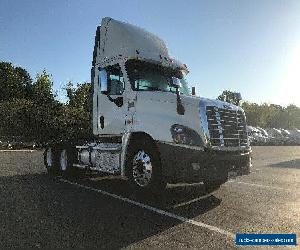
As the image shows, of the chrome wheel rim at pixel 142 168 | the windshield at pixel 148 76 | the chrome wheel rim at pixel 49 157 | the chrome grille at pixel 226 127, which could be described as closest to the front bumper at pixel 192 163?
the chrome grille at pixel 226 127

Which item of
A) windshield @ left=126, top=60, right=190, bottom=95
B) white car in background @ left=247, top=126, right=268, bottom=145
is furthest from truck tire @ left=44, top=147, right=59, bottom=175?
white car in background @ left=247, top=126, right=268, bottom=145

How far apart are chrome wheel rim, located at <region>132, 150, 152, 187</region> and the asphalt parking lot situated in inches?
13.7

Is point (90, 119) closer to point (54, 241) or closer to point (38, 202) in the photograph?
point (38, 202)

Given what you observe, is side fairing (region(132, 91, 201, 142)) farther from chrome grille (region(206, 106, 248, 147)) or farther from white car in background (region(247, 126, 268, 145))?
white car in background (region(247, 126, 268, 145))

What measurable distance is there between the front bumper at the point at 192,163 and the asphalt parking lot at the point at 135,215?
0.57 m

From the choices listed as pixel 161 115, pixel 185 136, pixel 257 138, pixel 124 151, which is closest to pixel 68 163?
pixel 124 151

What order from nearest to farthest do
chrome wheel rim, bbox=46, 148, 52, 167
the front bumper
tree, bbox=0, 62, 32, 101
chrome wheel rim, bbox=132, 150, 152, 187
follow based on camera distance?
the front bumper → chrome wheel rim, bbox=132, 150, 152, 187 → chrome wheel rim, bbox=46, 148, 52, 167 → tree, bbox=0, 62, 32, 101

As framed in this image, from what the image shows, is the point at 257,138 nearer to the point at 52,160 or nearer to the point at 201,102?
the point at 52,160

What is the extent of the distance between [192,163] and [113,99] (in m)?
2.89

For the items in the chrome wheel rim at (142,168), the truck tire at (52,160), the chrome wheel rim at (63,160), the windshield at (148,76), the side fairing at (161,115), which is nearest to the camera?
the side fairing at (161,115)

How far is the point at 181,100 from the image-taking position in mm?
7172

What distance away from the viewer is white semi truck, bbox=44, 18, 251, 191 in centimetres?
684

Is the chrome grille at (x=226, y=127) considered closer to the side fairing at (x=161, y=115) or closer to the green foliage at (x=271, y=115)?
the side fairing at (x=161, y=115)

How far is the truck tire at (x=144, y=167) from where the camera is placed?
23.3 ft
